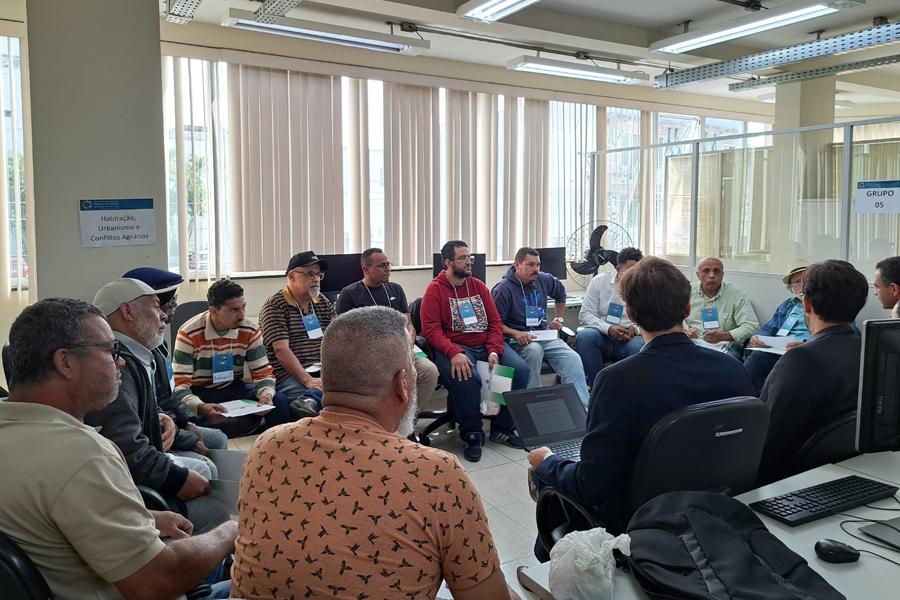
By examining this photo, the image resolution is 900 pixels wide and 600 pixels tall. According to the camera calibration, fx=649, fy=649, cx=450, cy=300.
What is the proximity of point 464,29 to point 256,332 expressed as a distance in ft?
Answer: 10.7

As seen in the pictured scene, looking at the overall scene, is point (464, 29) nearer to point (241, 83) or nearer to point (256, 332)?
point (241, 83)

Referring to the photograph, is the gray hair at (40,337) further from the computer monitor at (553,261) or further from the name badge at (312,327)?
the computer monitor at (553,261)

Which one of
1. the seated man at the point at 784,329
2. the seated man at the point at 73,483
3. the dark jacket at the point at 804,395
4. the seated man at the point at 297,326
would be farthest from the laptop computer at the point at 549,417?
the seated man at the point at 784,329

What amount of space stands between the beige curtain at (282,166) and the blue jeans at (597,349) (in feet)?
7.82

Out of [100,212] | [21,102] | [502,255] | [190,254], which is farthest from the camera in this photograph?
[502,255]

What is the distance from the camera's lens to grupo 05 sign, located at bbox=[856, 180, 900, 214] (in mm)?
4207

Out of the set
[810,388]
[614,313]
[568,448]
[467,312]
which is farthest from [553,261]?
[810,388]

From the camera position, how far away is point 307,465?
1158 millimetres

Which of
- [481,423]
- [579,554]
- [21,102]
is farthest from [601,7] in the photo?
[579,554]

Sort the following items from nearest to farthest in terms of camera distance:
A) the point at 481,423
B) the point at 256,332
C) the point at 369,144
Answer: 1. the point at 256,332
2. the point at 481,423
3. the point at 369,144

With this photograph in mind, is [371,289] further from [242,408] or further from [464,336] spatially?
[242,408]

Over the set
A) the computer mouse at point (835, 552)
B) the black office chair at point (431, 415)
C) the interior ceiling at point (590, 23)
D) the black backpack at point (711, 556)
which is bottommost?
the black office chair at point (431, 415)

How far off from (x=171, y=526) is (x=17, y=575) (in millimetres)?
549

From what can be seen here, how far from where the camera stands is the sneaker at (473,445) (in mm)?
3879
